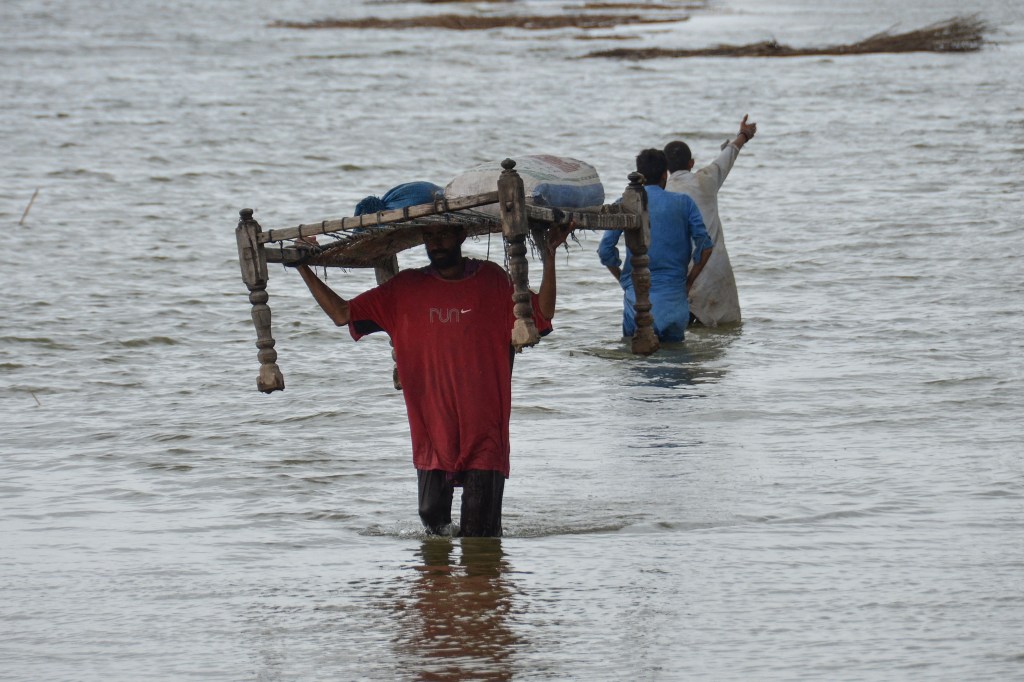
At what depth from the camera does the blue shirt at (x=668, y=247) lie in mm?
9773

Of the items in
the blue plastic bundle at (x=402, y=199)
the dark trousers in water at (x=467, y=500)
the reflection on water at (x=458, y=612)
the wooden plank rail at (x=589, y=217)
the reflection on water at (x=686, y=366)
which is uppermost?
the blue plastic bundle at (x=402, y=199)

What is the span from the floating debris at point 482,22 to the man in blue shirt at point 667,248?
2732cm

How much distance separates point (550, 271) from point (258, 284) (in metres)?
1.11

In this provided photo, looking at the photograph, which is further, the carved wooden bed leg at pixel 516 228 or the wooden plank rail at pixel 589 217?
the wooden plank rail at pixel 589 217

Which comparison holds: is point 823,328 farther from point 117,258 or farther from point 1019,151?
point 1019,151

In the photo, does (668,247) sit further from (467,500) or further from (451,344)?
(451,344)

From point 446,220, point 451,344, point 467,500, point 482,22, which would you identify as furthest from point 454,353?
point 482,22

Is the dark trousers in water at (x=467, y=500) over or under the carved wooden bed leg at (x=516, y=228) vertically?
under

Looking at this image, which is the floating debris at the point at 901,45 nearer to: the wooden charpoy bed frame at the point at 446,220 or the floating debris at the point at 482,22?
the floating debris at the point at 482,22

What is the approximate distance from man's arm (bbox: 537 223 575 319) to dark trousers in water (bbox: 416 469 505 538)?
702 mm

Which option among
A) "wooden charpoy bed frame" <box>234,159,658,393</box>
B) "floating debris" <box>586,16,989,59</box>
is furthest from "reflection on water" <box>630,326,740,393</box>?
"floating debris" <box>586,16,989,59</box>

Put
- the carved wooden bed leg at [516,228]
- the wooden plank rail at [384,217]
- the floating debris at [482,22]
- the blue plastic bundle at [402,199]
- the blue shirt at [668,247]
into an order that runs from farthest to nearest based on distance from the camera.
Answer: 1. the floating debris at [482,22]
2. the blue shirt at [668,247]
3. the blue plastic bundle at [402,199]
4. the wooden plank rail at [384,217]
5. the carved wooden bed leg at [516,228]

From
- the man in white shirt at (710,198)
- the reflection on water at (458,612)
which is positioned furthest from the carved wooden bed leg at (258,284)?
the man in white shirt at (710,198)

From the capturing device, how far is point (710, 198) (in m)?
10.3
